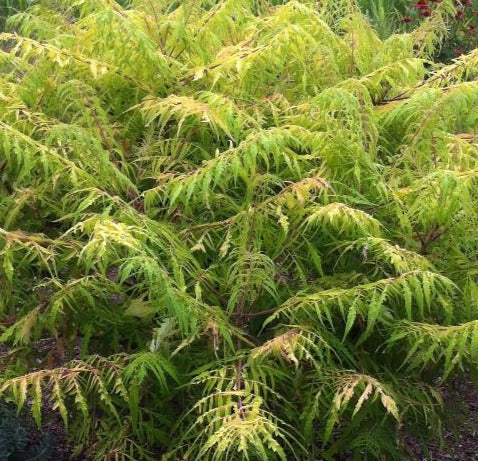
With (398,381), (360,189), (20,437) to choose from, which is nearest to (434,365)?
(398,381)

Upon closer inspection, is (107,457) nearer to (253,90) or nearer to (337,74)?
(253,90)

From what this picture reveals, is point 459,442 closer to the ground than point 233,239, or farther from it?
closer to the ground

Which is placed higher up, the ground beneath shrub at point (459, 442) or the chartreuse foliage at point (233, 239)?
the chartreuse foliage at point (233, 239)

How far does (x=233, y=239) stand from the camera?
2.48m

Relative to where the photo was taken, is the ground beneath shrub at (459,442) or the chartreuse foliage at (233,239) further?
the ground beneath shrub at (459,442)

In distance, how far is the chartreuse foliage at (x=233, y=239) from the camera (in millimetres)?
2324

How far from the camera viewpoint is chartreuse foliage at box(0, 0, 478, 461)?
7.63 feet

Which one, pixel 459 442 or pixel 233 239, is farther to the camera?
pixel 459 442

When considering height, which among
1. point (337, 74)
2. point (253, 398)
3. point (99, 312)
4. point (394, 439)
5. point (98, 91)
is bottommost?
point (394, 439)

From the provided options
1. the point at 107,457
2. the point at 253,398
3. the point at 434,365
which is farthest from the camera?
the point at 434,365

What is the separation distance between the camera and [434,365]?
265cm

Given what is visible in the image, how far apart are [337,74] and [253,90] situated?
0.32 meters

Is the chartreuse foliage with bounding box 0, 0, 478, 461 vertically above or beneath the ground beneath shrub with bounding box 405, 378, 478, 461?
above

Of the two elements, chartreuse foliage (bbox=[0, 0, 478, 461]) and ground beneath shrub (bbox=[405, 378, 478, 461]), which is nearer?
chartreuse foliage (bbox=[0, 0, 478, 461])
